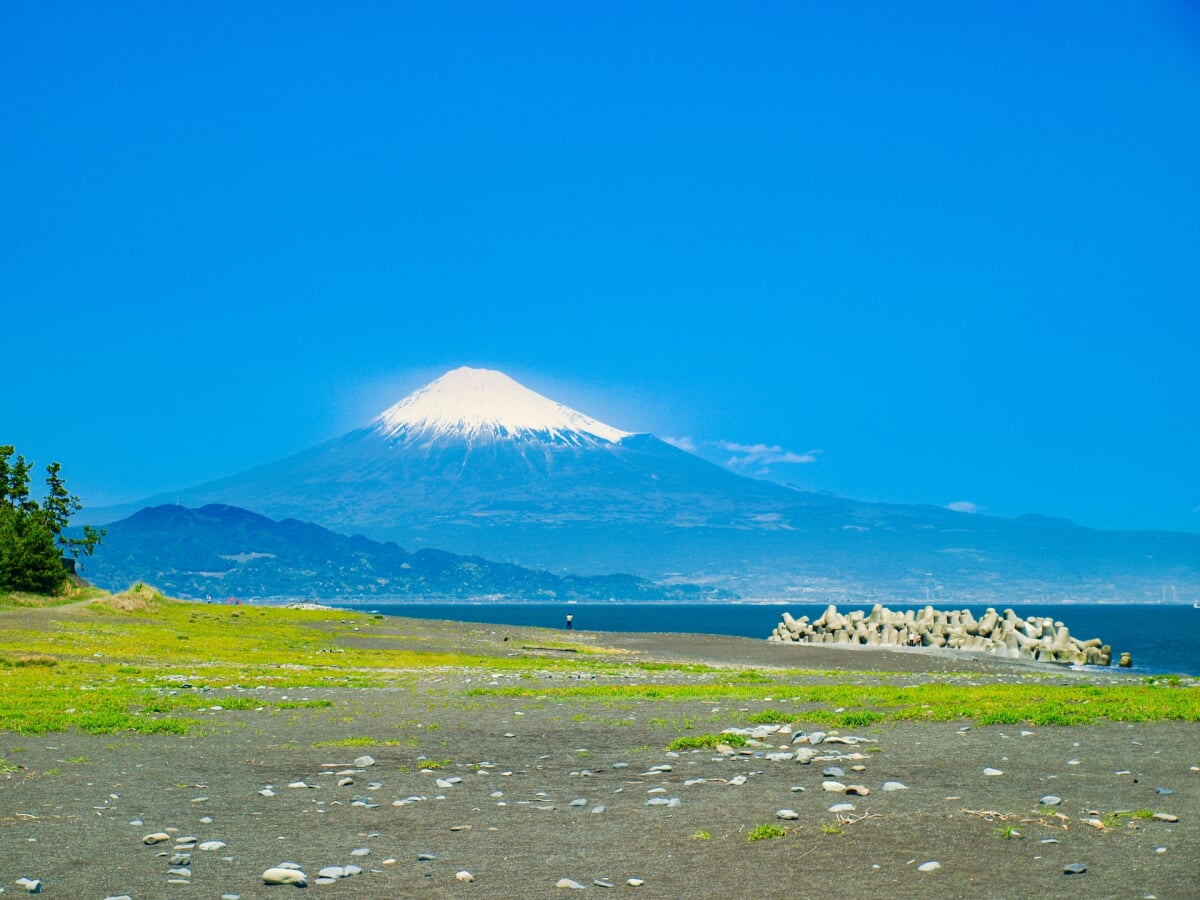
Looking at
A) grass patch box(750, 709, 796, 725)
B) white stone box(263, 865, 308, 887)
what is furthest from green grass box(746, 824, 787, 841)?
grass patch box(750, 709, 796, 725)

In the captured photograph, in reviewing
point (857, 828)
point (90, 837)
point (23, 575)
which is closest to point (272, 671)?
point (90, 837)

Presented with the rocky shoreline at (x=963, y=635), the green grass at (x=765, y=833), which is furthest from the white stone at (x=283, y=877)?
the rocky shoreline at (x=963, y=635)

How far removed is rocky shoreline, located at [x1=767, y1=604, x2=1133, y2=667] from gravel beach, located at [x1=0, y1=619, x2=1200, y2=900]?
2126 inches

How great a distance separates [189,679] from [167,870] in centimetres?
2343

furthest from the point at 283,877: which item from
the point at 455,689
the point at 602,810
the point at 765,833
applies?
the point at 455,689

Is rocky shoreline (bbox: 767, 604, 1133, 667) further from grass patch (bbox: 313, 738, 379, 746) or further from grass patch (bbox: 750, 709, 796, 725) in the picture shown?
grass patch (bbox: 313, 738, 379, 746)

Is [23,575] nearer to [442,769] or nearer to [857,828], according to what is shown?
[442,769]

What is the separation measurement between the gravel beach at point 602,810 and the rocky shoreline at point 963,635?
54.0m

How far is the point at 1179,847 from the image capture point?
476 inches

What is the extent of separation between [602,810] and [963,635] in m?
71.6

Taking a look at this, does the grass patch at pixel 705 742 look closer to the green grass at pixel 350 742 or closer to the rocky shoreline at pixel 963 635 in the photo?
the green grass at pixel 350 742

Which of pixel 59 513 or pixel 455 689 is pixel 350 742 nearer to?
pixel 455 689

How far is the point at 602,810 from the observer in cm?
1515

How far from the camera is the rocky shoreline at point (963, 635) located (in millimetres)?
72125
